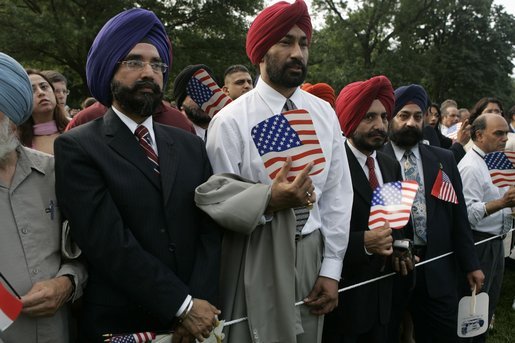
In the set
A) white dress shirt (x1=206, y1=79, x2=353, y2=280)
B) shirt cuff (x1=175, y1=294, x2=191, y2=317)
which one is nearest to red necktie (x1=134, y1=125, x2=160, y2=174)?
white dress shirt (x1=206, y1=79, x2=353, y2=280)

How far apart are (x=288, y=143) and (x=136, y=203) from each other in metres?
0.78

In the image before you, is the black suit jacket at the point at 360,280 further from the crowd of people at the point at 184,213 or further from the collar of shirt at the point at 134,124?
the collar of shirt at the point at 134,124

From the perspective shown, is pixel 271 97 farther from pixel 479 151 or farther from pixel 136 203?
pixel 479 151

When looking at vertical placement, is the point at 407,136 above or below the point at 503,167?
above

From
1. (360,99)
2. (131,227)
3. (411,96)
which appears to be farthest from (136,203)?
(411,96)

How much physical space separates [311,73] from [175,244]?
105ft

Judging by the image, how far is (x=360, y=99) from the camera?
3492mm

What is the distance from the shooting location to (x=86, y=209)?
212 cm

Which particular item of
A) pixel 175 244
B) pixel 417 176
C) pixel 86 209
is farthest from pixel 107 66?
pixel 417 176

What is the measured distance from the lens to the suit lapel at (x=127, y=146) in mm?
2252

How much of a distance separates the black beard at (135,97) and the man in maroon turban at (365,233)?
1.54 metres

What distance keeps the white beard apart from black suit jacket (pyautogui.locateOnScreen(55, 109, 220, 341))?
0.73ft

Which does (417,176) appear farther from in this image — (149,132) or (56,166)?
(56,166)

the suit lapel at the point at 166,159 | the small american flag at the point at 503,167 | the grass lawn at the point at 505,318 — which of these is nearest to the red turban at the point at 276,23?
the suit lapel at the point at 166,159
